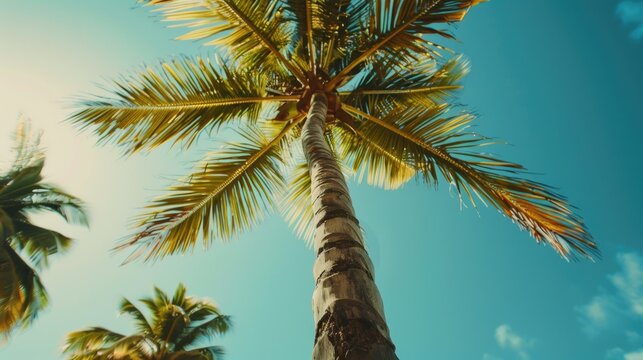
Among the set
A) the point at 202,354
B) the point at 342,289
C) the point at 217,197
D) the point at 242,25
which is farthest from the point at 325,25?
the point at 202,354

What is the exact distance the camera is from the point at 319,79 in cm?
505

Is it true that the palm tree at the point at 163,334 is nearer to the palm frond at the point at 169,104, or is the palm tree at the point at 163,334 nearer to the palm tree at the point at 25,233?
the palm tree at the point at 25,233

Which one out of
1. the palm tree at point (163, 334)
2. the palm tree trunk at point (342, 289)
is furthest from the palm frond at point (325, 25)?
the palm tree at point (163, 334)

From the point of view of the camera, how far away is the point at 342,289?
183 centimetres

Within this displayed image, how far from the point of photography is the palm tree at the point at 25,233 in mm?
10430

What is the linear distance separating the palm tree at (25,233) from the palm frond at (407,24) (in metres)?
10.6

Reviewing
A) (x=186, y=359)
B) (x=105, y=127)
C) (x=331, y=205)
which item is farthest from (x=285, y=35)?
(x=186, y=359)

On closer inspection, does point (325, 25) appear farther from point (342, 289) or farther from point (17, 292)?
point (17, 292)

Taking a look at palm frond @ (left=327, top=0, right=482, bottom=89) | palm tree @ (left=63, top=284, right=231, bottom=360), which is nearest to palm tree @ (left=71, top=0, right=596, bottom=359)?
palm frond @ (left=327, top=0, right=482, bottom=89)

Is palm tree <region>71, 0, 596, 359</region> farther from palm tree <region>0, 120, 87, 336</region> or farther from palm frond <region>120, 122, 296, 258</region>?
Answer: palm tree <region>0, 120, 87, 336</region>

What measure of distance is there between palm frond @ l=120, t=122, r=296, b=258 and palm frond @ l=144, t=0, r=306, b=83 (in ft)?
3.18

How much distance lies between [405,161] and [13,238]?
1216 centimetres

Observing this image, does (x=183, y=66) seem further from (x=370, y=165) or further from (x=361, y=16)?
(x=370, y=165)

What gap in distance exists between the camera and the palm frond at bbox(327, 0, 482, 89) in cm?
427
